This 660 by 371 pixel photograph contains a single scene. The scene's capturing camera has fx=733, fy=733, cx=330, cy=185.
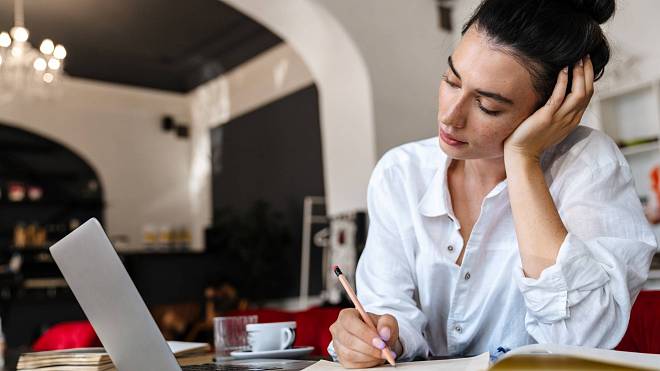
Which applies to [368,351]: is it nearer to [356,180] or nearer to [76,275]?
[76,275]

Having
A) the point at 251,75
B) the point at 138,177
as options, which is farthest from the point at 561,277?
the point at 138,177

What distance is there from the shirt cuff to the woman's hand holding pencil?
0.77ft

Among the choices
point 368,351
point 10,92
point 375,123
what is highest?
point 10,92

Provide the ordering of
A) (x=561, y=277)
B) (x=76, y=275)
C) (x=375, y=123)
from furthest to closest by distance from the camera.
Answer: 1. (x=375, y=123)
2. (x=561, y=277)
3. (x=76, y=275)

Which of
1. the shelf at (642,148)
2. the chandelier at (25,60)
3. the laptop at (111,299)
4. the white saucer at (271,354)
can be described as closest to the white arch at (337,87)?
the shelf at (642,148)

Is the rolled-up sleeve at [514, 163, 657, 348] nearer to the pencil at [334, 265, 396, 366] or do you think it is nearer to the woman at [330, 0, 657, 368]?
the woman at [330, 0, 657, 368]

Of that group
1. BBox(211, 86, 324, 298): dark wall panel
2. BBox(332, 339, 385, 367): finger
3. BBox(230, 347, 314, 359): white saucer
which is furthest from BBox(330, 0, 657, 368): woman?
BBox(211, 86, 324, 298): dark wall panel

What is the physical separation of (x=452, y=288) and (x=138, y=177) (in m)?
8.26

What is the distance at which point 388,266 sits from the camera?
4.60 ft

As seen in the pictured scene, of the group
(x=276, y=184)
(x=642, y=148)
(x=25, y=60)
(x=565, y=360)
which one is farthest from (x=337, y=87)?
(x=565, y=360)

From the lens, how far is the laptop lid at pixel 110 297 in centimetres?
91

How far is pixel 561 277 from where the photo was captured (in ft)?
3.64

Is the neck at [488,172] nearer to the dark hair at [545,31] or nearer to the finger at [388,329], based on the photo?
the dark hair at [545,31]

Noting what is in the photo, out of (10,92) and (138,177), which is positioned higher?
(10,92)
